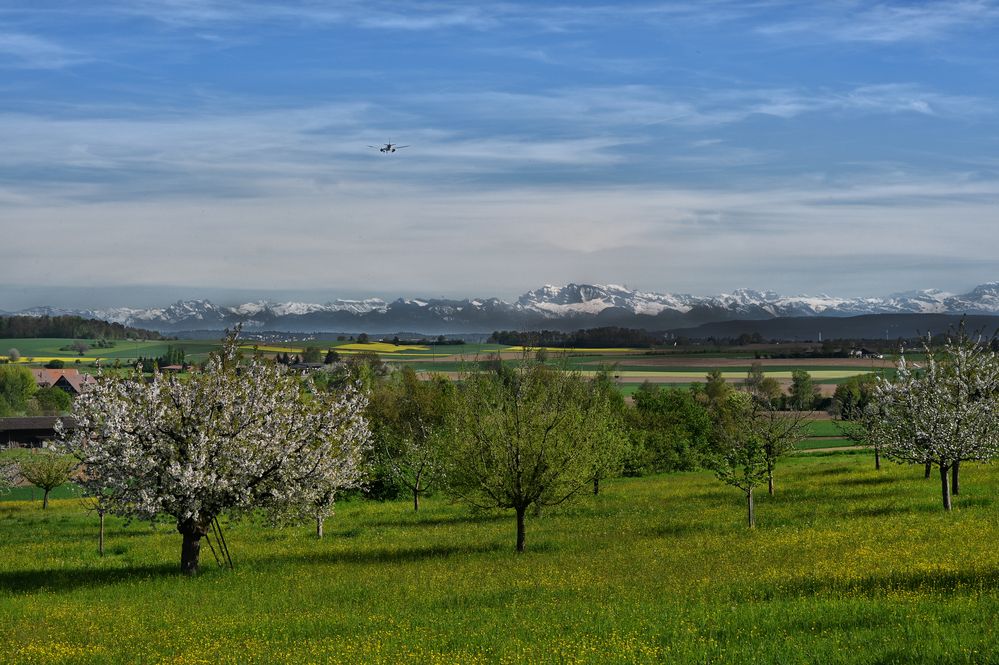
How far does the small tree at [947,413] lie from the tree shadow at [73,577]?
3420cm

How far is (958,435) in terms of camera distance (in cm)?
4556

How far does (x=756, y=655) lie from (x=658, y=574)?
11684 millimetres

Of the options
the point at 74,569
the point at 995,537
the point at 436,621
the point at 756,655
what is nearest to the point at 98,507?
the point at 74,569

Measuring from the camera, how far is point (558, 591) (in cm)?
2839

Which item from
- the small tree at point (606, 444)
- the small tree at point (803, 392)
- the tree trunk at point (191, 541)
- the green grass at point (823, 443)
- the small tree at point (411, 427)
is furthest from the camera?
the small tree at point (803, 392)

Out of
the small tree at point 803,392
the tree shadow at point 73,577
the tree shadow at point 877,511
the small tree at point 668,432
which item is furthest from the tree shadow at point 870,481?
the small tree at point 803,392

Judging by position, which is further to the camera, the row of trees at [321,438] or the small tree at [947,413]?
the small tree at [947,413]

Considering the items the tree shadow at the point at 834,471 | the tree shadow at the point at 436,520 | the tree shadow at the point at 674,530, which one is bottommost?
the tree shadow at the point at 436,520

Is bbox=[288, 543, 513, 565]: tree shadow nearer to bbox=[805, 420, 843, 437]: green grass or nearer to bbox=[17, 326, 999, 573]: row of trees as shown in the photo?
bbox=[17, 326, 999, 573]: row of trees

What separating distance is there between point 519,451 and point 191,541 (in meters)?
13.2

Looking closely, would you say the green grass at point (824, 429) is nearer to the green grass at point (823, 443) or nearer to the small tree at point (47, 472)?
the green grass at point (823, 443)

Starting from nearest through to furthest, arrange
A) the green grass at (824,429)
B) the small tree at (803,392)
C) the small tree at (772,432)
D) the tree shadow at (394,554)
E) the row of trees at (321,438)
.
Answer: the row of trees at (321,438) → the tree shadow at (394,554) → the small tree at (772,432) → the green grass at (824,429) → the small tree at (803,392)

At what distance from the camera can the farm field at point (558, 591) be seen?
20.7m

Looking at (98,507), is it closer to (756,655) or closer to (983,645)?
(756,655)
